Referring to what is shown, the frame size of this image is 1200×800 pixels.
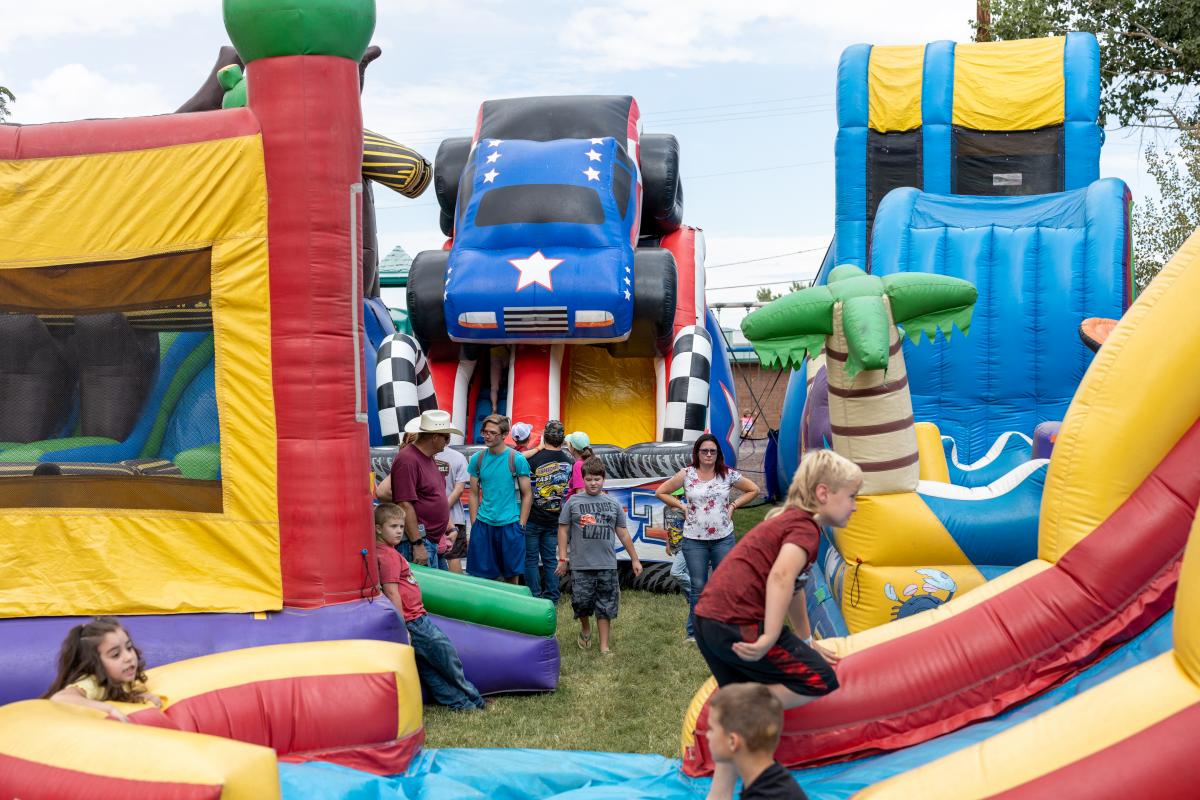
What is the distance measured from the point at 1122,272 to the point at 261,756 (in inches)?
208

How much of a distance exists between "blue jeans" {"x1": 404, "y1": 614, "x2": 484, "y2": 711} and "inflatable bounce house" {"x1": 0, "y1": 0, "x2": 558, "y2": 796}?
411 mm

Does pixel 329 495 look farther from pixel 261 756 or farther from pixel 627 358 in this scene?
pixel 627 358

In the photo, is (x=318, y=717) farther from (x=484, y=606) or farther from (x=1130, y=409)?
(x=1130, y=409)

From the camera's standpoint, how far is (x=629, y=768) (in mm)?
3953

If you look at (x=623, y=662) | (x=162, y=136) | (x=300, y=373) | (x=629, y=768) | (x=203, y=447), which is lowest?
(x=623, y=662)

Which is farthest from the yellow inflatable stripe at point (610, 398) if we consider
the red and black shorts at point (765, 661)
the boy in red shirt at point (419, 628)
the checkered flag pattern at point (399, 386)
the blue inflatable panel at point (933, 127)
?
the red and black shorts at point (765, 661)

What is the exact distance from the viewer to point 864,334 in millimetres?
4777

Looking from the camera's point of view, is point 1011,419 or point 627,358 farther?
point 627,358

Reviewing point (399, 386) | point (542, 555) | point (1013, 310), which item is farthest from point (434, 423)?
point (1013, 310)

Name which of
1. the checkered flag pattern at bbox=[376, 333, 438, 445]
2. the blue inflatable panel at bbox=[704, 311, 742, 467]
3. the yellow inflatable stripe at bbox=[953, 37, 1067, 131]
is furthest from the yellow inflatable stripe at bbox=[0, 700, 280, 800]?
the yellow inflatable stripe at bbox=[953, 37, 1067, 131]

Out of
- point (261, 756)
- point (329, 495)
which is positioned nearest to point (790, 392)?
point (329, 495)

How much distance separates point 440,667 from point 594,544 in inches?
46.4

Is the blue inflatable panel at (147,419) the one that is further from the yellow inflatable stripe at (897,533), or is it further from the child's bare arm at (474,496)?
the yellow inflatable stripe at (897,533)

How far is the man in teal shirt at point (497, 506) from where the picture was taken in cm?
648
